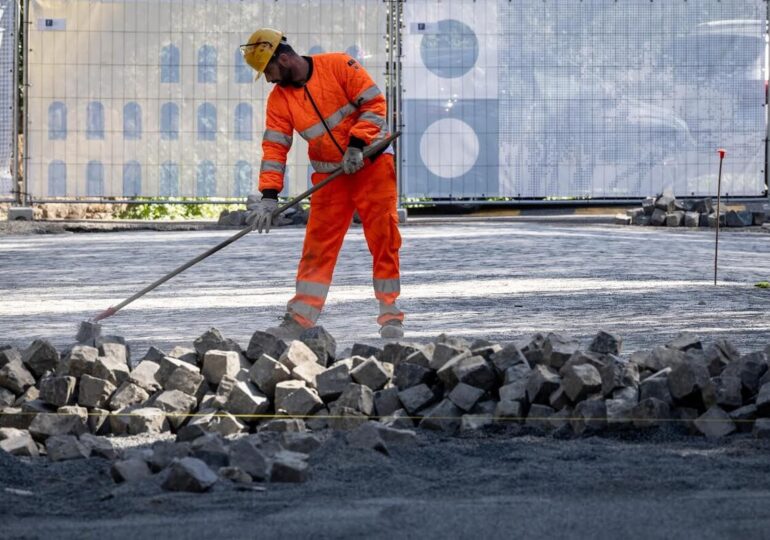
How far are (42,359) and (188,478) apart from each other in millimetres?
2262

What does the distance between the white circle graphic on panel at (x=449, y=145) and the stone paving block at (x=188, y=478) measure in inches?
494

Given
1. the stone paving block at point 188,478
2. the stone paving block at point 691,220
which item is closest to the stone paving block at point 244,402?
the stone paving block at point 188,478

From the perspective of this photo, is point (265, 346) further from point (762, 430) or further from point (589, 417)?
point (762, 430)

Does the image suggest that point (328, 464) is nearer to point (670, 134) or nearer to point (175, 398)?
point (175, 398)

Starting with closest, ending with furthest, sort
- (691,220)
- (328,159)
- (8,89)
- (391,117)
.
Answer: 1. (328,159)
2. (391,117)
3. (8,89)
4. (691,220)

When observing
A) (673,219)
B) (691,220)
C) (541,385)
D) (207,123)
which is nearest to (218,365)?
(541,385)

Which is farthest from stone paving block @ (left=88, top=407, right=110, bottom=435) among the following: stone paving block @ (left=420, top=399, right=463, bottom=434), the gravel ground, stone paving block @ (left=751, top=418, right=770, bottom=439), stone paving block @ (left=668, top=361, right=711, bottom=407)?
stone paving block @ (left=751, top=418, right=770, bottom=439)

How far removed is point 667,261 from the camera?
1275cm

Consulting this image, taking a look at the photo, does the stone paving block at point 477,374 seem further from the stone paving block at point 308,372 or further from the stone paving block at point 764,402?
the stone paving block at point 764,402

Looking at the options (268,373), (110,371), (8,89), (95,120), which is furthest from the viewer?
(95,120)

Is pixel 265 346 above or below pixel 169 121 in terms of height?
below

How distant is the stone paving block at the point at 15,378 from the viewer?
642 centimetres

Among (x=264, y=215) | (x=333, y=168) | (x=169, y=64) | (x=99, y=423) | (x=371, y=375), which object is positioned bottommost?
(x=99, y=423)

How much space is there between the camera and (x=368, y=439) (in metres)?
5.20
